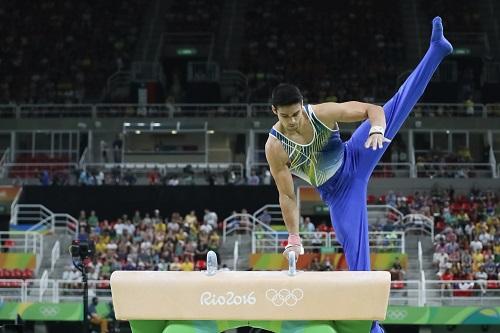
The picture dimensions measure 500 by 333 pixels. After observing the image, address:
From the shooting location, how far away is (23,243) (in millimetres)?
21562

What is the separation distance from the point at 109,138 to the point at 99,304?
35.3 ft

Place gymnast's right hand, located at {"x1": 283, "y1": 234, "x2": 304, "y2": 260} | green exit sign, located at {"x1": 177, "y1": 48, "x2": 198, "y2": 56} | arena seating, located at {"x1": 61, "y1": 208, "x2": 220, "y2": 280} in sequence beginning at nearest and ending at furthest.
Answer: gymnast's right hand, located at {"x1": 283, "y1": 234, "x2": 304, "y2": 260} → arena seating, located at {"x1": 61, "y1": 208, "x2": 220, "y2": 280} → green exit sign, located at {"x1": 177, "y1": 48, "x2": 198, "y2": 56}

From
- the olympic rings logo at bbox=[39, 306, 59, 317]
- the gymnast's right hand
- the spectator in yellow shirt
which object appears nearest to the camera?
the gymnast's right hand

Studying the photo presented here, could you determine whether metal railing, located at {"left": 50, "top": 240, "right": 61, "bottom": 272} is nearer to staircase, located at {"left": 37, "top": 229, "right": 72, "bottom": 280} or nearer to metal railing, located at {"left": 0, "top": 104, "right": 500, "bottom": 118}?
staircase, located at {"left": 37, "top": 229, "right": 72, "bottom": 280}

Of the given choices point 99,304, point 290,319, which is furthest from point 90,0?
point 290,319

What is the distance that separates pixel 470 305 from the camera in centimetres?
1764

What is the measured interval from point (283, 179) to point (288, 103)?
97 cm

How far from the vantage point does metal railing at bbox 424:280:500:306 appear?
1750 cm

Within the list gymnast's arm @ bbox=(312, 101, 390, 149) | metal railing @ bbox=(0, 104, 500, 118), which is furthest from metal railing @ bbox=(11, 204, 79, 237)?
gymnast's arm @ bbox=(312, 101, 390, 149)

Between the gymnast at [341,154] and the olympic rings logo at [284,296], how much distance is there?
4.49 ft

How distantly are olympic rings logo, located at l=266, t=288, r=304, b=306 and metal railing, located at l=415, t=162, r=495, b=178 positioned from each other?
19.9 meters

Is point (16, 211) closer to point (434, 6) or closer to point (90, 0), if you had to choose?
point (90, 0)

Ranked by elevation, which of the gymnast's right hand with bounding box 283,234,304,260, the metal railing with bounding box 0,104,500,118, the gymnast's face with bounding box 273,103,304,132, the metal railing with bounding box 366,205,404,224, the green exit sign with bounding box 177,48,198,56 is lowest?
the gymnast's right hand with bounding box 283,234,304,260

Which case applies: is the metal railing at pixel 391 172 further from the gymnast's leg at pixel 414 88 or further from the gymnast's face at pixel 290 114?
the gymnast's face at pixel 290 114
